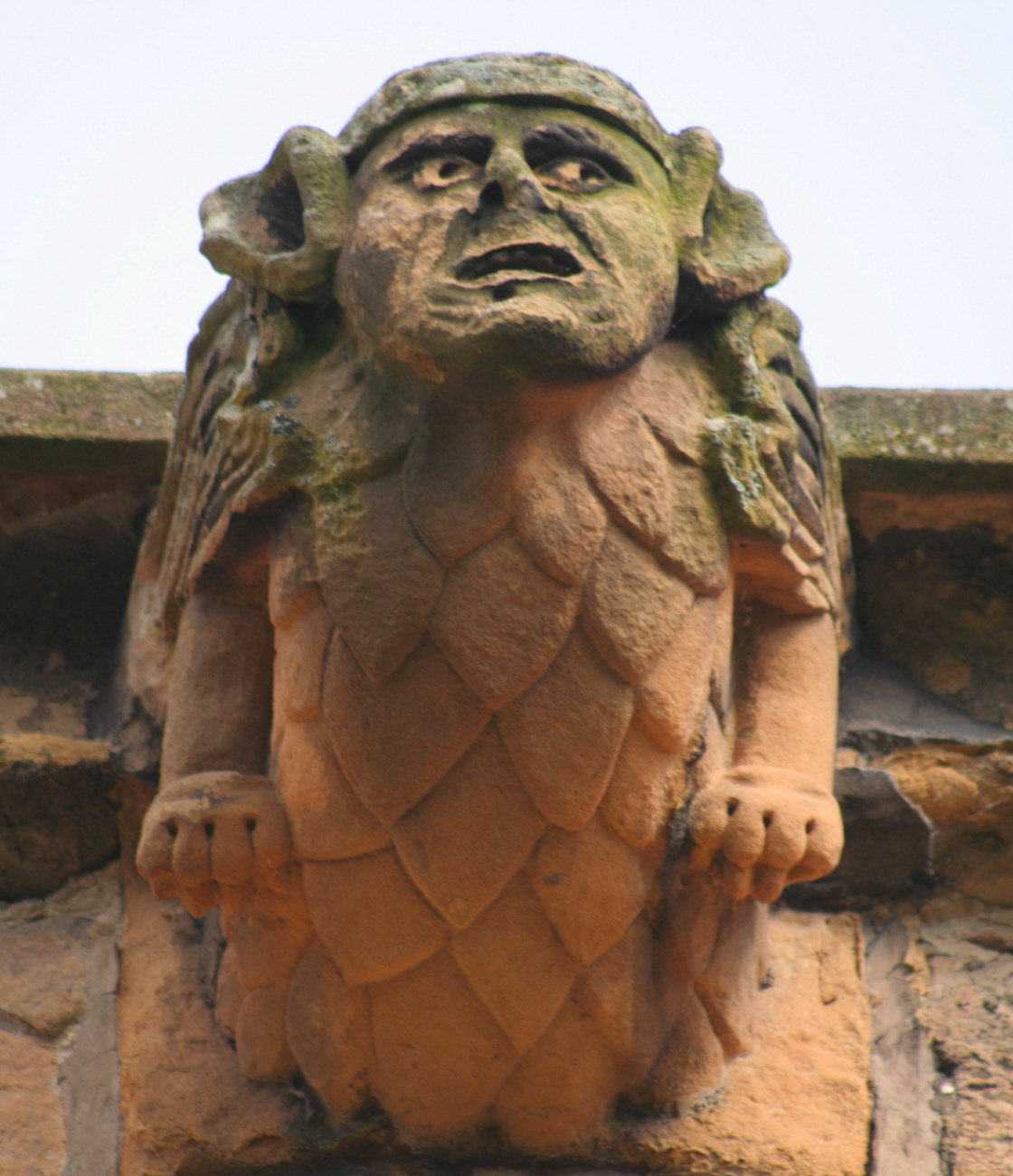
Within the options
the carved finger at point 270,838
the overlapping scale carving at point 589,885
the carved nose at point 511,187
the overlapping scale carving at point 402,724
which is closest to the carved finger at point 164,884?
the carved finger at point 270,838

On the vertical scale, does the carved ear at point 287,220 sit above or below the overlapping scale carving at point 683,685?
above

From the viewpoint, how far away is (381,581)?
5.69ft

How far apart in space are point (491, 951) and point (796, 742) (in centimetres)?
44

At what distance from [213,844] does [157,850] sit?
0.06 meters

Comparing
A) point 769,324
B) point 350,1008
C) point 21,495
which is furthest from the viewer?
point 21,495

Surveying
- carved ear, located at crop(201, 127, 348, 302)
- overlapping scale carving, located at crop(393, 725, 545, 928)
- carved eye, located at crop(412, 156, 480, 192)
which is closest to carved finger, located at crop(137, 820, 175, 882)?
overlapping scale carving, located at crop(393, 725, 545, 928)

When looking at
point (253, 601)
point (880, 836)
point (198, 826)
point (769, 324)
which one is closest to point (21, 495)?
point (253, 601)

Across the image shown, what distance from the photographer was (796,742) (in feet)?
6.30

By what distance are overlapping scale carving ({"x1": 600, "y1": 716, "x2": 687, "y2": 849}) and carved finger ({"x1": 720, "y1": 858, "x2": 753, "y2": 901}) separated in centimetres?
8

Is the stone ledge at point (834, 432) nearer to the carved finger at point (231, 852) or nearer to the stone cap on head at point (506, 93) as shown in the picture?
the stone cap on head at point (506, 93)

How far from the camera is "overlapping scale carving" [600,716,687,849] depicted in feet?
5.79

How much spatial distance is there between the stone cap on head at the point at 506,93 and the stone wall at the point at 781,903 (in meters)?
0.58

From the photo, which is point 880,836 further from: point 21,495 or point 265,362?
point 21,495

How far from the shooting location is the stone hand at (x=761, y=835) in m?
1.79
